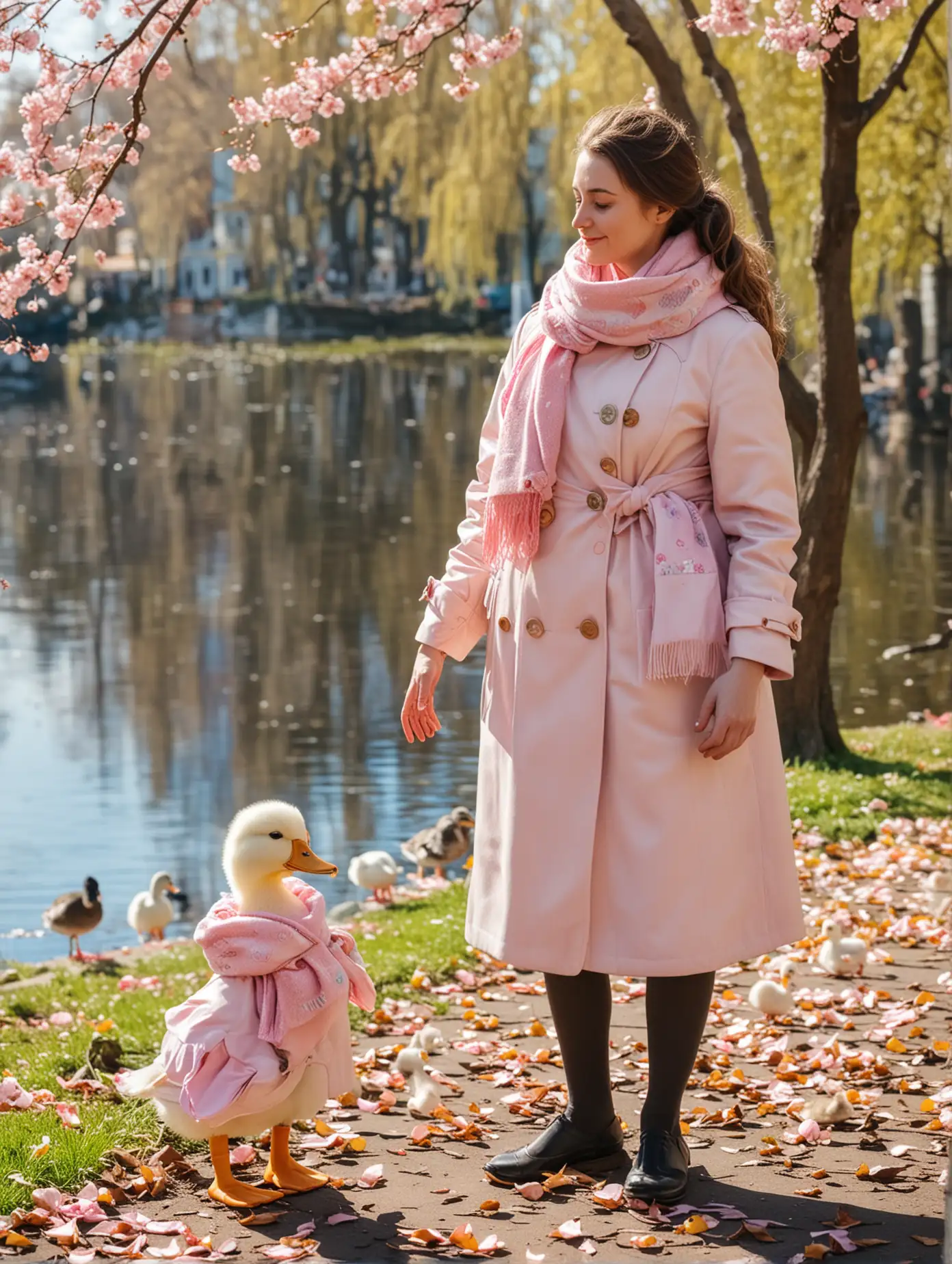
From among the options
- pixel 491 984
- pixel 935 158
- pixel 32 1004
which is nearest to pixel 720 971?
pixel 491 984

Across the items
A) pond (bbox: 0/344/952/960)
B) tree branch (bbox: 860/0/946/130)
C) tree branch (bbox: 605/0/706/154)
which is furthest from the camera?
pond (bbox: 0/344/952/960)

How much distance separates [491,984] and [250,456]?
65.2 ft

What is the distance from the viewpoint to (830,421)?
838 cm

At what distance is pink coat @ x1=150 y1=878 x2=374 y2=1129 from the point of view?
10.9ft

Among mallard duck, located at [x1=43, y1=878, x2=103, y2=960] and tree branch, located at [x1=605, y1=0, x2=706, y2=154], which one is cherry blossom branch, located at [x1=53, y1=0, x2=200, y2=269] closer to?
mallard duck, located at [x1=43, y1=878, x2=103, y2=960]

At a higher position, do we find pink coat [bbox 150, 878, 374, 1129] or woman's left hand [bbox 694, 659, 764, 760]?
woman's left hand [bbox 694, 659, 764, 760]

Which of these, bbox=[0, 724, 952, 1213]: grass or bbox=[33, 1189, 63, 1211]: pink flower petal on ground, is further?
bbox=[0, 724, 952, 1213]: grass

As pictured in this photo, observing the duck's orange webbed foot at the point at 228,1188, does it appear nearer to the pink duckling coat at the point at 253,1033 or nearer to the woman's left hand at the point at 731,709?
the pink duckling coat at the point at 253,1033

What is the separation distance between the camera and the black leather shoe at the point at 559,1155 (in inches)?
142

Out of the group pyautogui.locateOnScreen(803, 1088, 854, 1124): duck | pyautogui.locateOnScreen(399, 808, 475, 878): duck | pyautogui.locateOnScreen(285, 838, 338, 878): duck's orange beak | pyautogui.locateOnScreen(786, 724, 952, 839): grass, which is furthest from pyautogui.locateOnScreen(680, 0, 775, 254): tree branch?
pyautogui.locateOnScreen(285, 838, 338, 878): duck's orange beak

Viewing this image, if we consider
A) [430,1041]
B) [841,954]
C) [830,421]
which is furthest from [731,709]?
[830,421]

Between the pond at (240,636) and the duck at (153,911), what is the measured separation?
0.31 meters

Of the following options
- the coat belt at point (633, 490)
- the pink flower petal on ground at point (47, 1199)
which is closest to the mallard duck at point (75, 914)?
the pink flower petal on ground at point (47, 1199)

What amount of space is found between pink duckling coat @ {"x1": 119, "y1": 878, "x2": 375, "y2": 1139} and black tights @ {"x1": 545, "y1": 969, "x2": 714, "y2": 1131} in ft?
1.54
